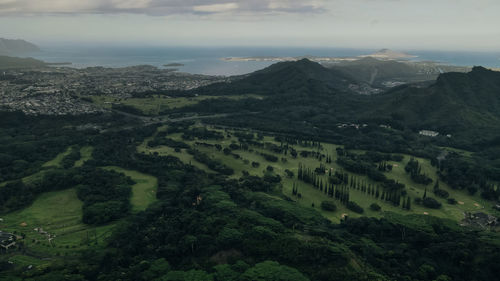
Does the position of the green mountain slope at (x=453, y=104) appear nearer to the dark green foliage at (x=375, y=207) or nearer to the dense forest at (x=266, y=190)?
the dense forest at (x=266, y=190)

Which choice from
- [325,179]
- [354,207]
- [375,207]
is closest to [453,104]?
[325,179]

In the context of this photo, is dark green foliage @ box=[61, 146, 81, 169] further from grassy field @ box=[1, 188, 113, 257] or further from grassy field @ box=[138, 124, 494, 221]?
grassy field @ box=[138, 124, 494, 221]

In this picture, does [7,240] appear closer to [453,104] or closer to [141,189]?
[141,189]

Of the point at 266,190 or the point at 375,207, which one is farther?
the point at 266,190

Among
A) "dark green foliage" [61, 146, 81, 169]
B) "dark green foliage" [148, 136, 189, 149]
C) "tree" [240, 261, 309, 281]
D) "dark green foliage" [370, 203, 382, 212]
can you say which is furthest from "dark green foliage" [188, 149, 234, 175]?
"tree" [240, 261, 309, 281]

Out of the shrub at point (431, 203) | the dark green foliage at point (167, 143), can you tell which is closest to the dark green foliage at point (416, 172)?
the shrub at point (431, 203)

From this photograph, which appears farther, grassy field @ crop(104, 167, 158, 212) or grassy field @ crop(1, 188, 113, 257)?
grassy field @ crop(104, 167, 158, 212)
